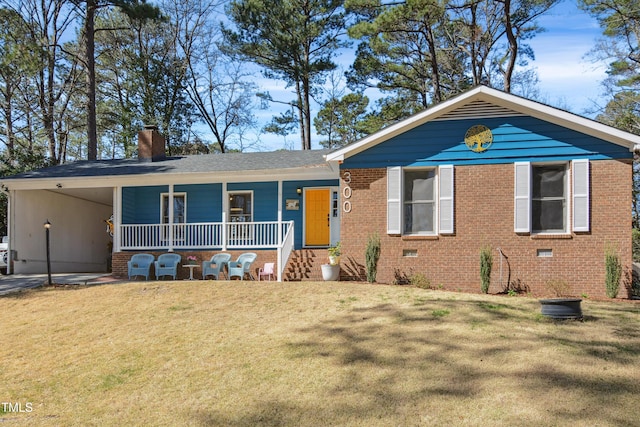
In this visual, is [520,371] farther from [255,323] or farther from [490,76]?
[490,76]

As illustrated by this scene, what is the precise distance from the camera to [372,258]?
1195cm

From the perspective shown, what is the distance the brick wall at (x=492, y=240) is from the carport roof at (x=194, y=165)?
2268mm

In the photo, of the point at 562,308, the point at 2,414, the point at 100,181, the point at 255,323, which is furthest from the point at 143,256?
the point at 562,308

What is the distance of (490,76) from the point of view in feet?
81.4

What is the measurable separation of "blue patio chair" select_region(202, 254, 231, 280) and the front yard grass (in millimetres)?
4120

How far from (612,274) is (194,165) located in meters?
11.7

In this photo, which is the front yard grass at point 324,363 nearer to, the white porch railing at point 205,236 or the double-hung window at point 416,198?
the double-hung window at point 416,198

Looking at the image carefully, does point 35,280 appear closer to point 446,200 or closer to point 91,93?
point 446,200

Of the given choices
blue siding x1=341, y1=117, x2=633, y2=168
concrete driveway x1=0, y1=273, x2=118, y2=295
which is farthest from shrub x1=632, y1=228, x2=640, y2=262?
concrete driveway x1=0, y1=273, x2=118, y2=295

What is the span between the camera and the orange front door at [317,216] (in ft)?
50.6

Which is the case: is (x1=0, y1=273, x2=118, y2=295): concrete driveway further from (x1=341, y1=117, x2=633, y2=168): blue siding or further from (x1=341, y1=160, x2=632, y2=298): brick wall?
(x1=341, y1=117, x2=633, y2=168): blue siding

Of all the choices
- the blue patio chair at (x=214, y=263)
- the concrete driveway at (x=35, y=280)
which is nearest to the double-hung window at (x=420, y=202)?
the blue patio chair at (x=214, y=263)

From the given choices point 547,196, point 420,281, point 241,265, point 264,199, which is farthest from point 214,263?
point 547,196

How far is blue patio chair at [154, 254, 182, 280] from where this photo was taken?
14.1 metres
